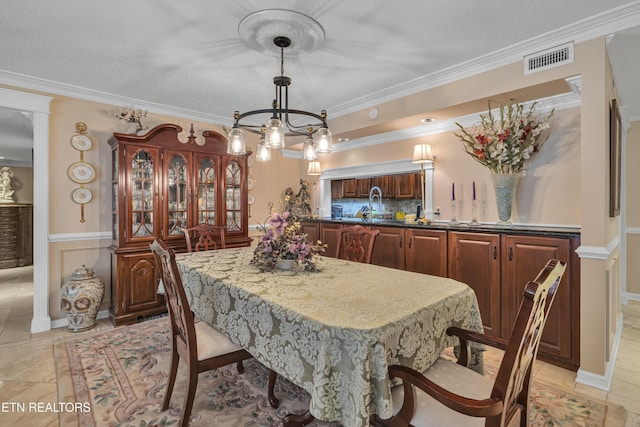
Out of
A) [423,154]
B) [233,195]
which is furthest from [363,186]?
[233,195]

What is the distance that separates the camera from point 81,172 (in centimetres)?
346

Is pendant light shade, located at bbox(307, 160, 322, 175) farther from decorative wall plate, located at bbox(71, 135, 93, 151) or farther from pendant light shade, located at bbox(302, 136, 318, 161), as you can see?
decorative wall plate, located at bbox(71, 135, 93, 151)

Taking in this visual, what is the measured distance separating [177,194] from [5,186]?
5943mm

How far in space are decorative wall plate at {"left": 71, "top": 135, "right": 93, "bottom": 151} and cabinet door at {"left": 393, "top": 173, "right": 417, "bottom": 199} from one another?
4.75m

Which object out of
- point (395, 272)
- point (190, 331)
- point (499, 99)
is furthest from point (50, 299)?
point (499, 99)

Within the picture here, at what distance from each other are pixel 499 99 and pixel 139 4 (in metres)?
2.84

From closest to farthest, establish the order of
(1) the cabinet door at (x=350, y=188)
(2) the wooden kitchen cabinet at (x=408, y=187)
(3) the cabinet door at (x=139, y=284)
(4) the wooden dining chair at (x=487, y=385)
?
(4) the wooden dining chair at (x=487, y=385)
(3) the cabinet door at (x=139, y=284)
(2) the wooden kitchen cabinet at (x=408, y=187)
(1) the cabinet door at (x=350, y=188)

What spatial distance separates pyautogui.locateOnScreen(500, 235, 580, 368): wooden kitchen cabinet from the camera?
236 cm

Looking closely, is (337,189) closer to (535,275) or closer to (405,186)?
(405,186)

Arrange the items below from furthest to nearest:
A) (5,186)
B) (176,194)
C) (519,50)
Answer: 1. (5,186)
2. (176,194)
3. (519,50)

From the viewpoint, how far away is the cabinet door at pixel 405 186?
18.9ft

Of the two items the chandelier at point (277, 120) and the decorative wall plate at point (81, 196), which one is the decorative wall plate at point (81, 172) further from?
the chandelier at point (277, 120)

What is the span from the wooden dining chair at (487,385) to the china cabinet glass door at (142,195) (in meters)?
3.19

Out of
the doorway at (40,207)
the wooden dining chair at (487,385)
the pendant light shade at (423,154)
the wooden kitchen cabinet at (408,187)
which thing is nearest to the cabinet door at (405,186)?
the wooden kitchen cabinet at (408,187)
